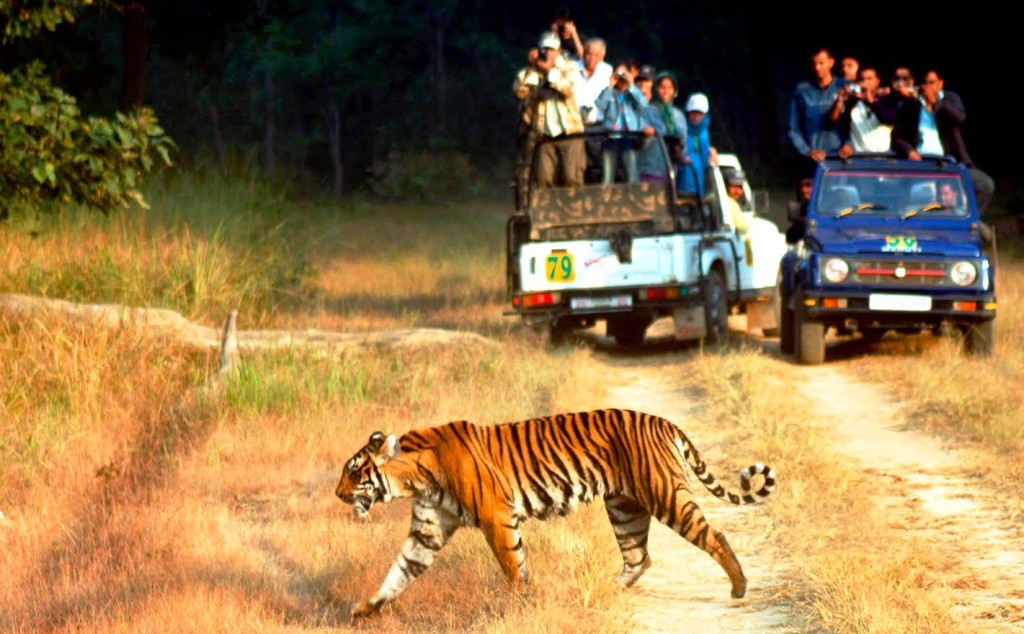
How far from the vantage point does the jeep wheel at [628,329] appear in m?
17.4

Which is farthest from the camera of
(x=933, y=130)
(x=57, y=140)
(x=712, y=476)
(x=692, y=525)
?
(x=933, y=130)

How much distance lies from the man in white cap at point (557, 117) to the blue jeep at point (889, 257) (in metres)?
2.27

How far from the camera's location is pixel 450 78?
164 ft

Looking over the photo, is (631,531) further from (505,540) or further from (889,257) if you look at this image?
(889,257)

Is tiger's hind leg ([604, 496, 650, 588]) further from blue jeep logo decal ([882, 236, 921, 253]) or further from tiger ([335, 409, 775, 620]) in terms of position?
Result: blue jeep logo decal ([882, 236, 921, 253])

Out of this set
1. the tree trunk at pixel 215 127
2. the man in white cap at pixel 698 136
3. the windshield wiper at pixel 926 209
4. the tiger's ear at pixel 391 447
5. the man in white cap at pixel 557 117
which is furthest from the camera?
the tree trunk at pixel 215 127

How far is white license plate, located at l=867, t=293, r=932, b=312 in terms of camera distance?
48.3 ft

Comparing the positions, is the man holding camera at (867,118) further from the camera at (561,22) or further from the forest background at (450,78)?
the forest background at (450,78)

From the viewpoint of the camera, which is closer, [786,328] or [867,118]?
[786,328]

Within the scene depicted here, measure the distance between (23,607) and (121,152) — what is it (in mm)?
5320

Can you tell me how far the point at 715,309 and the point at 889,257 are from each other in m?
1.83

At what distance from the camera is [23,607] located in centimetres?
751

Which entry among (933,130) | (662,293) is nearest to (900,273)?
(662,293)

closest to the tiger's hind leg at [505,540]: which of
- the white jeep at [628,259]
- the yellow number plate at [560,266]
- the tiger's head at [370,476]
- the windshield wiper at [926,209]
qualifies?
the tiger's head at [370,476]
